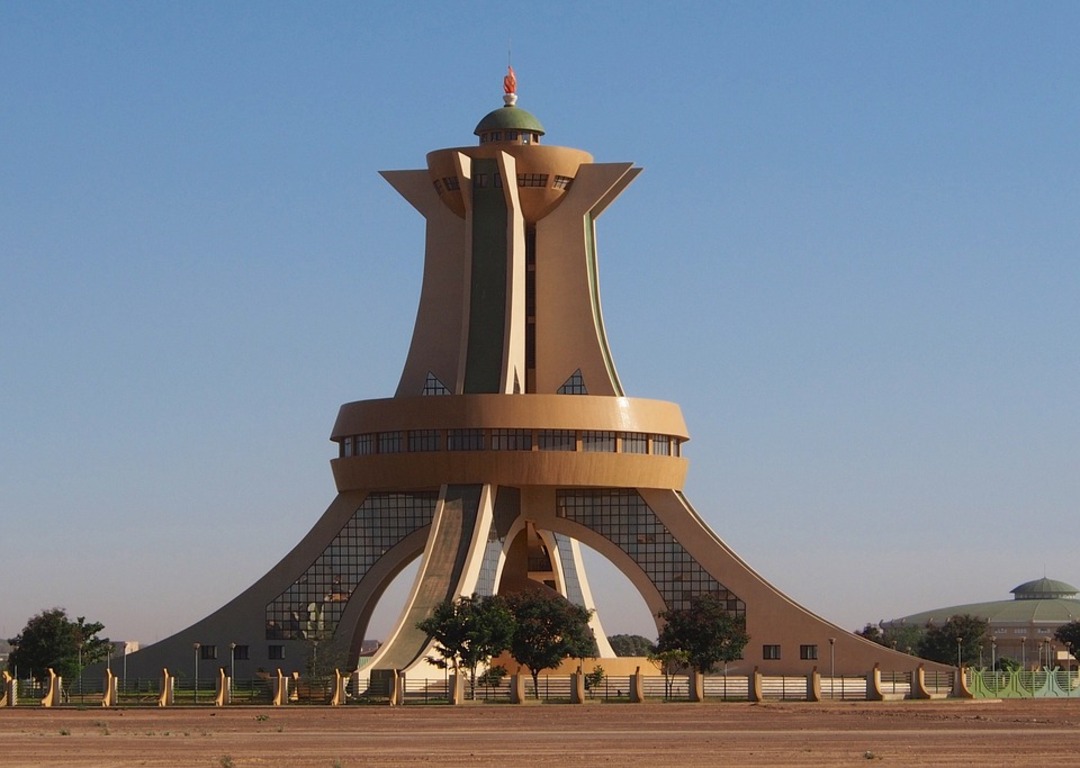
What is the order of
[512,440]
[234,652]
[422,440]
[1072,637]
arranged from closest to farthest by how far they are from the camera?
[512,440] < [422,440] < [234,652] < [1072,637]

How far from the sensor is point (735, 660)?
71812 millimetres

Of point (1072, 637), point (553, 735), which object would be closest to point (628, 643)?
point (1072, 637)

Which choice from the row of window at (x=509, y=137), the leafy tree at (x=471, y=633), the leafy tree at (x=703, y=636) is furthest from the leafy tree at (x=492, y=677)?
the row of window at (x=509, y=137)

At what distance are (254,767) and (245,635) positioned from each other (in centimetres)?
3788

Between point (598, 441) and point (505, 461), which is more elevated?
point (598, 441)

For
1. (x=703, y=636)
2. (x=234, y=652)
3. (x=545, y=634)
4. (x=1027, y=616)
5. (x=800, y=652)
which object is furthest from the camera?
(x=1027, y=616)

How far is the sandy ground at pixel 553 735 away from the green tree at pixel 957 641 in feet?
107

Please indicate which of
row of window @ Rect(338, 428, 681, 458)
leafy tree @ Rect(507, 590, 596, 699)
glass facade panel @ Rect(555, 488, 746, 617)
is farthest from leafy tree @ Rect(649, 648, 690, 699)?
row of window @ Rect(338, 428, 681, 458)

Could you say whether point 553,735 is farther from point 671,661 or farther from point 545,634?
point 671,661

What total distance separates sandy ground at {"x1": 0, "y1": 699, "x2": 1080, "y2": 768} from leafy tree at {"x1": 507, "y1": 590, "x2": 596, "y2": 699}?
496 cm

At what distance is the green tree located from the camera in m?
95.8

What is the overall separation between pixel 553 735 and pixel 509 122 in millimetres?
36110

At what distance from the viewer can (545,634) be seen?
221 ft

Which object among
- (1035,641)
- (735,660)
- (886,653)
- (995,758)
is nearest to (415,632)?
(735,660)
